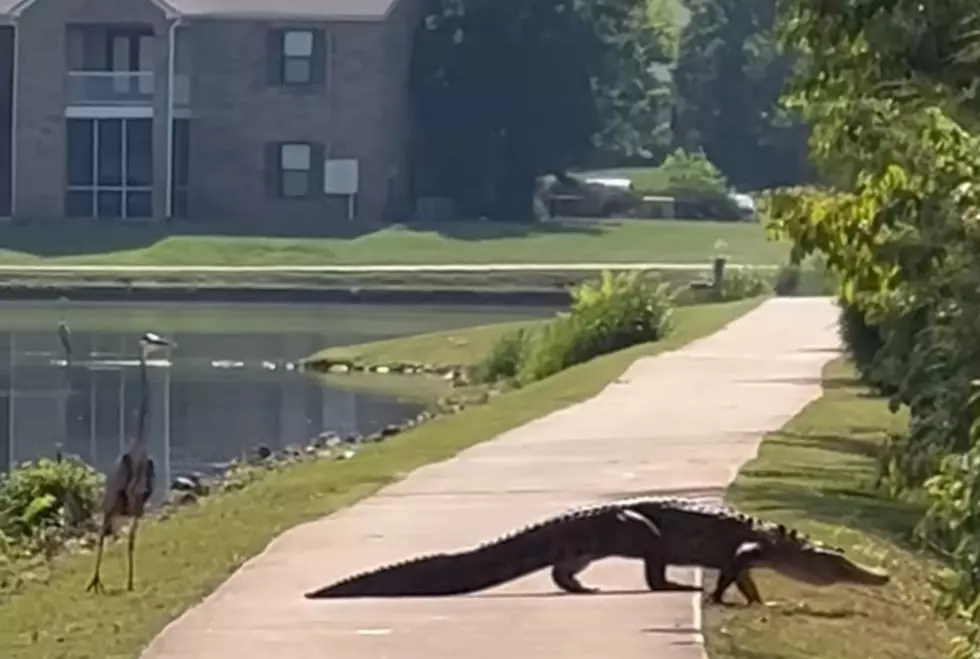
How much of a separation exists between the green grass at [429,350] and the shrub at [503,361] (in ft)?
6.09

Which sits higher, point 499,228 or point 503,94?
point 503,94

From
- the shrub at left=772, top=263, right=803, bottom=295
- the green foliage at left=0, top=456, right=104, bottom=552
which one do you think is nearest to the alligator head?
the green foliage at left=0, top=456, right=104, bottom=552

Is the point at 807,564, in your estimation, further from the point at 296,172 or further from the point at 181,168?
the point at 181,168

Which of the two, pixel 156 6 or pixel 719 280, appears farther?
pixel 156 6

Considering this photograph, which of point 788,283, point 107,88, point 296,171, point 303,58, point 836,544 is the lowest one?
point 788,283

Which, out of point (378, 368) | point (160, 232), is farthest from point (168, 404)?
point (160, 232)

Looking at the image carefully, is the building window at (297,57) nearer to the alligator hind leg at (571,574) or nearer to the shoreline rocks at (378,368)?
the shoreline rocks at (378,368)

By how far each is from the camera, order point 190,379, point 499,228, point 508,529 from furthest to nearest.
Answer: point 499,228 < point 190,379 < point 508,529

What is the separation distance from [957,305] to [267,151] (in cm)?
5623

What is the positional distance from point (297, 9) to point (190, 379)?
3005 centimetres

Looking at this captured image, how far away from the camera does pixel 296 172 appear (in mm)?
67062

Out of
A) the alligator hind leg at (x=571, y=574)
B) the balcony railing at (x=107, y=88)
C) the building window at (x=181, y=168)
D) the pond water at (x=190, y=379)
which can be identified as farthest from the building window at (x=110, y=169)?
the alligator hind leg at (x=571, y=574)

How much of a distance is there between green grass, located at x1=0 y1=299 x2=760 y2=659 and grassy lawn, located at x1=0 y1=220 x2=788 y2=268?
3378 cm

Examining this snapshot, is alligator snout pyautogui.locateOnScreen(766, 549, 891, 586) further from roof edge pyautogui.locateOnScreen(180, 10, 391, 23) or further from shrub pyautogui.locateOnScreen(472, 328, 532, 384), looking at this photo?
roof edge pyautogui.locateOnScreen(180, 10, 391, 23)
